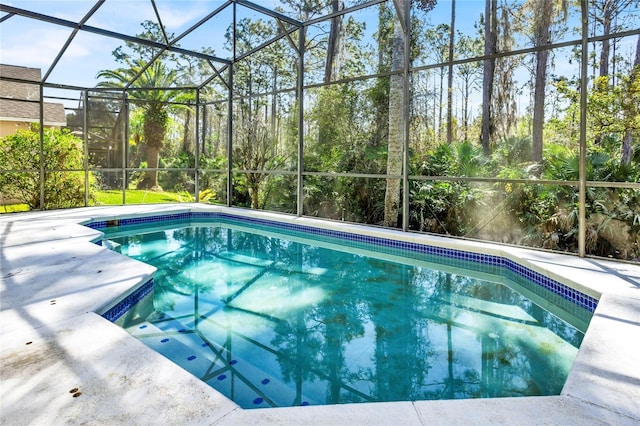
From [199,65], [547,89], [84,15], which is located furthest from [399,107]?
[199,65]

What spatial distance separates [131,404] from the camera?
1.84 meters

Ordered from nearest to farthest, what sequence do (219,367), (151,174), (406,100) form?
(219,367) → (406,100) → (151,174)

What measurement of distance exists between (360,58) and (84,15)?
23.6 ft

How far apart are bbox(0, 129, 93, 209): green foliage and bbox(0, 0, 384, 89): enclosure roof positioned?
1.40 m

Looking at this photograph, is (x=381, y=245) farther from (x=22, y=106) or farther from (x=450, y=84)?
(x=22, y=106)

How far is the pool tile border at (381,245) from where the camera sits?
146 inches

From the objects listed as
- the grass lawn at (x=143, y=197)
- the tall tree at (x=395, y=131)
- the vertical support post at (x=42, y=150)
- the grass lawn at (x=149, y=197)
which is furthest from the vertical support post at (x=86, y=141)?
the tall tree at (x=395, y=131)

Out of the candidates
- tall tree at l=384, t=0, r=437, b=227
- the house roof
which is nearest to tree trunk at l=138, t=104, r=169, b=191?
the house roof

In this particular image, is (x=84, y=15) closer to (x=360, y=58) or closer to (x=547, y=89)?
(x=360, y=58)

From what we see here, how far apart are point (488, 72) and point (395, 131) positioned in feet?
13.6

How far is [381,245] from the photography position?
6484 mm

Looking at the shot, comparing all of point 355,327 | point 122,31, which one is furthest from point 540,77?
point 122,31

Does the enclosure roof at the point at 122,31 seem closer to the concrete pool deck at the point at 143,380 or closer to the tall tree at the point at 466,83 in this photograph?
the tall tree at the point at 466,83

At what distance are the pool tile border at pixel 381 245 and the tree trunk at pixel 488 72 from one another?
4.51m
